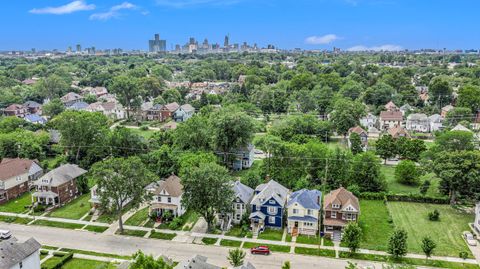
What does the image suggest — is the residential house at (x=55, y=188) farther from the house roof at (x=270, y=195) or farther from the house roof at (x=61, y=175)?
the house roof at (x=270, y=195)

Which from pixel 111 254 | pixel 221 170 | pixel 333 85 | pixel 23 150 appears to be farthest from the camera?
pixel 333 85

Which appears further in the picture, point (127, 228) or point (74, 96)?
point (74, 96)

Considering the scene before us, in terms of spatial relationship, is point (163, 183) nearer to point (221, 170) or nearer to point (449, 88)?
point (221, 170)

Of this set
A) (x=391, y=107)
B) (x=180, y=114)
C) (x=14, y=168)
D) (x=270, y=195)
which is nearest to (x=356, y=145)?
(x=270, y=195)

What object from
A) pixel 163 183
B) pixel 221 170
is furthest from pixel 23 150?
pixel 221 170

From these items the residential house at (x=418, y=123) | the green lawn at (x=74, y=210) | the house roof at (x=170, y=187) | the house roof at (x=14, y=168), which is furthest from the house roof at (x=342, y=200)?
the residential house at (x=418, y=123)

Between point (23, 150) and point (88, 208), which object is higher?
point (23, 150)

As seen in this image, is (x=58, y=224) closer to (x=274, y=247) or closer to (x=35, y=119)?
(x=274, y=247)
